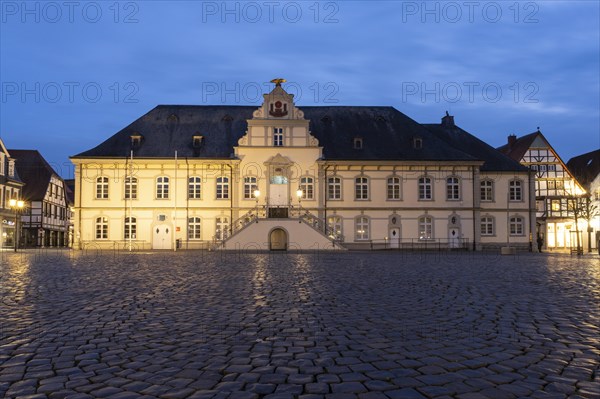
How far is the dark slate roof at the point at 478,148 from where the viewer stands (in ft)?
156

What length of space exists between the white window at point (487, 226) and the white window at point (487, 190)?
5.38ft

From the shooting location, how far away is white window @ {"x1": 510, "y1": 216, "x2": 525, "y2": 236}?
154 ft

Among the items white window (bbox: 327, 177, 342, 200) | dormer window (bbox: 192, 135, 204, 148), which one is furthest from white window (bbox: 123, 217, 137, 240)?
white window (bbox: 327, 177, 342, 200)

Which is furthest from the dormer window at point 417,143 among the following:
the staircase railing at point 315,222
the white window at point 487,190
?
the staircase railing at point 315,222

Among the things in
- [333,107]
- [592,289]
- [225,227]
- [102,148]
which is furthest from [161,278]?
[333,107]

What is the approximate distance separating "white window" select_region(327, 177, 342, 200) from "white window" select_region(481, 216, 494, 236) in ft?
41.9

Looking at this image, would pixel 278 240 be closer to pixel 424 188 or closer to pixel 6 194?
pixel 424 188

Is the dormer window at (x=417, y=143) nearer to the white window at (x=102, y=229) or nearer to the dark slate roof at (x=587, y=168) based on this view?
the dark slate roof at (x=587, y=168)

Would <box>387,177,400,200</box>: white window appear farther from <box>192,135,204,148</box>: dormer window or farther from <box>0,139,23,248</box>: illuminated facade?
<box>0,139,23,248</box>: illuminated facade

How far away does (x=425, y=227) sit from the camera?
4475cm

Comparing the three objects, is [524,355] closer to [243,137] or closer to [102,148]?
[243,137]

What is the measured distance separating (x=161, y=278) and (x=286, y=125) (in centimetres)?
2981

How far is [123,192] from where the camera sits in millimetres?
43875

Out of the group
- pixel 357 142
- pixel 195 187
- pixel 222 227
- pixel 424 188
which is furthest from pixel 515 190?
pixel 195 187
